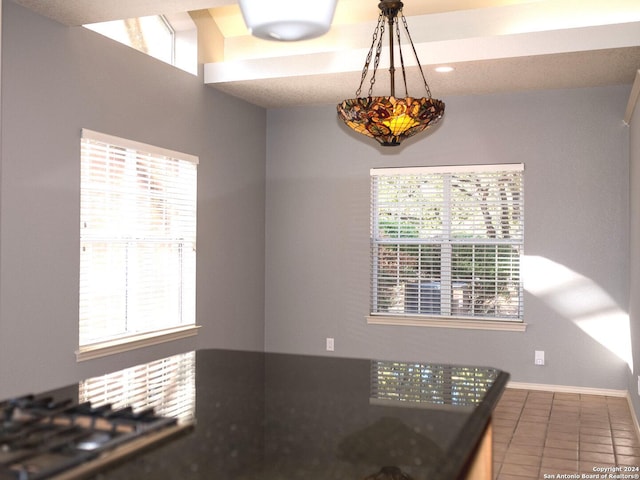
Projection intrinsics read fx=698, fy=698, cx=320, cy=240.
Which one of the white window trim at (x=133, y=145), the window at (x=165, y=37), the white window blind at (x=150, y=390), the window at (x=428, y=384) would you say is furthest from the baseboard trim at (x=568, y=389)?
the white window blind at (x=150, y=390)

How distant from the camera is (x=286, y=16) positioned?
44.5 inches

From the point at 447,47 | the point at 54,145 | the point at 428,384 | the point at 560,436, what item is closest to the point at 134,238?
the point at 54,145

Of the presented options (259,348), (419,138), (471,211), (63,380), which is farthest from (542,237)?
(63,380)

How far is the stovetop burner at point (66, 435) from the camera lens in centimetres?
115

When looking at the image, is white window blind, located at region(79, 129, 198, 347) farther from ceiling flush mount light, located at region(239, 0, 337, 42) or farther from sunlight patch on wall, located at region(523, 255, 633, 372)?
ceiling flush mount light, located at region(239, 0, 337, 42)

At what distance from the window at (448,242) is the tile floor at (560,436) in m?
0.89

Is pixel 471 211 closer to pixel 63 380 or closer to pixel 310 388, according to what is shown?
pixel 63 380

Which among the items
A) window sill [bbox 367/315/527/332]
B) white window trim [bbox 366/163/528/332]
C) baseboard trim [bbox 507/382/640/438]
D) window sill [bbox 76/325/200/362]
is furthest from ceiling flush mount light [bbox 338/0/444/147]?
baseboard trim [bbox 507/382/640/438]

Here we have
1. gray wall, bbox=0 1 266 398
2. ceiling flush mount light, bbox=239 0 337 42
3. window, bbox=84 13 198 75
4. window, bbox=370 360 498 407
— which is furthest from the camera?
window, bbox=84 13 198 75

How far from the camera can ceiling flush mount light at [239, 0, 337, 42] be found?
3.70ft

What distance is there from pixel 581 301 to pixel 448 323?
1138mm

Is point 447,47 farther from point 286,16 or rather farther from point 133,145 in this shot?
point 286,16

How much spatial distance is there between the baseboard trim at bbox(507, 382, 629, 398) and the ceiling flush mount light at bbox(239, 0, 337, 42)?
5394 millimetres

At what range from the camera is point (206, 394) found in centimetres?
183
